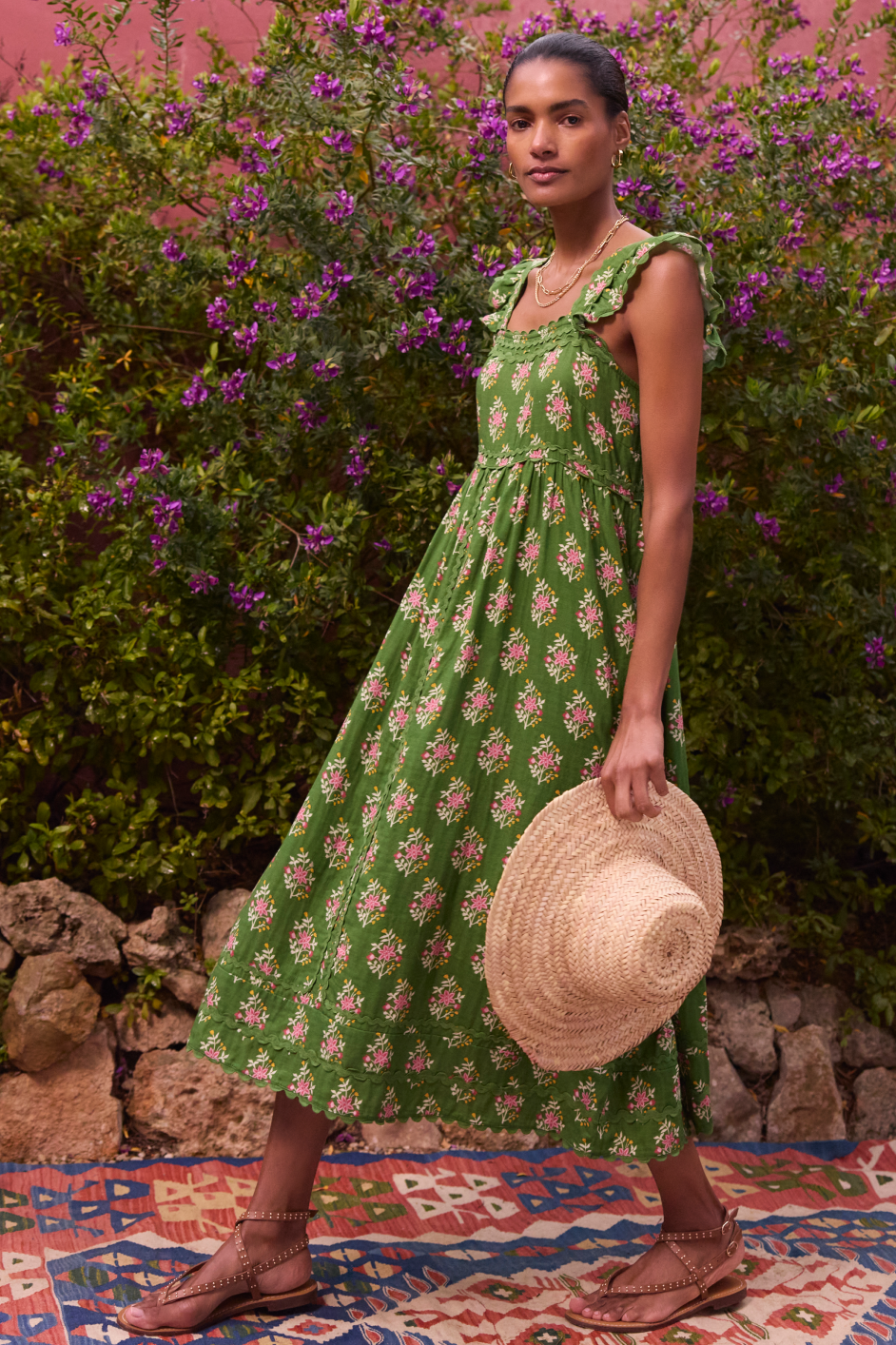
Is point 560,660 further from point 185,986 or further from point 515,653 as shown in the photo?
point 185,986

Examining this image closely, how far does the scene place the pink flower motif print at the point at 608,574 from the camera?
1.93 metres

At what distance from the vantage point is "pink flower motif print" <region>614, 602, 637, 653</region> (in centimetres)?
194

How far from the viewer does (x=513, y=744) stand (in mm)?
1904

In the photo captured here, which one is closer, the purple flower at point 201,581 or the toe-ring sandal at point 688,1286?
the toe-ring sandal at point 688,1286

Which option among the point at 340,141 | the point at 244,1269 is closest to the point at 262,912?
the point at 244,1269

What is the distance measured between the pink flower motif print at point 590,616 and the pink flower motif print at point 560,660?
0.04 metres

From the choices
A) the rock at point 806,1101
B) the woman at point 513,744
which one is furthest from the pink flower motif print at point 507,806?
the rock at point 806,1101

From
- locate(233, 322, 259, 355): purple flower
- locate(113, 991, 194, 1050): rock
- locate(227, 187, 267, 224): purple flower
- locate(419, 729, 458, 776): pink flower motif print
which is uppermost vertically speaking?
locate(227, 187, 267, 224): purple flower

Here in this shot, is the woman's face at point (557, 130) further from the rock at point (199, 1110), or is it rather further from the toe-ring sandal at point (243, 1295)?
the rock at point (199, 1110)

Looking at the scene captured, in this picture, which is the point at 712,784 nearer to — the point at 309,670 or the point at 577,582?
the point at 309,670

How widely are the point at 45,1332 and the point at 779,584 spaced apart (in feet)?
7.22

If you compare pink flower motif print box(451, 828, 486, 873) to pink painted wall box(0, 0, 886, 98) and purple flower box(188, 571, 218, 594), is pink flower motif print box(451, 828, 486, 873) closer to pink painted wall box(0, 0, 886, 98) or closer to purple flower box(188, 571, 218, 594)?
purple flower box(188, 571, 218, 594)

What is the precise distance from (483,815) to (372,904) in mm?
226

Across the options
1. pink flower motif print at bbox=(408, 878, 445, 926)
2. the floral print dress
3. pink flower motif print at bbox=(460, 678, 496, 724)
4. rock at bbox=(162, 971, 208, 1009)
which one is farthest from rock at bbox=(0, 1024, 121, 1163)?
pink flower motif print at bbox=(460, 678, 496, 724)
